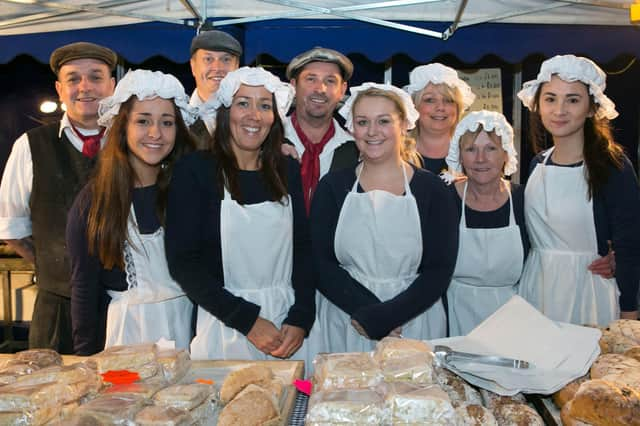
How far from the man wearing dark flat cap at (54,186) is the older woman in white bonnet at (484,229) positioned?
1.84 m

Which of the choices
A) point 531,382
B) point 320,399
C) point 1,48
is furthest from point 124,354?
point 1,48

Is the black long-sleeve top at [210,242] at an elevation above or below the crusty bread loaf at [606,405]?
above

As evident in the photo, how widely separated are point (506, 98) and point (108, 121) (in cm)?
378

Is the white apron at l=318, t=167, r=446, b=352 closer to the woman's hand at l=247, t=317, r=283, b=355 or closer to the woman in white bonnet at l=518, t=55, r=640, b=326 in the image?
the woman's hand at l=247, t=317, r=283, b=355

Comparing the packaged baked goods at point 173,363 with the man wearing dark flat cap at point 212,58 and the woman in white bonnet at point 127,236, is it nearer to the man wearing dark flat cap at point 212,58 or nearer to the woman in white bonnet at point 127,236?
the woman in white bonnet at point 127,236

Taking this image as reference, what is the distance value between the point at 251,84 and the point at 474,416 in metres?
1.62

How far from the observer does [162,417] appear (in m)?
1.30

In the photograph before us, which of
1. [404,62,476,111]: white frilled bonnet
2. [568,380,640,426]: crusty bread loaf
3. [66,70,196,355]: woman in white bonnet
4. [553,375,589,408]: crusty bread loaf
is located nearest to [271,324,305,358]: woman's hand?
[66,70,196,355]: woman in white bonnet

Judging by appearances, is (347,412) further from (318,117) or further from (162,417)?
(318,117)

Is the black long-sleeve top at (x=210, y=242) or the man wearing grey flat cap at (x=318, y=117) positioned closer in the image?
the black long-sleeve top at (x=210, y=242)

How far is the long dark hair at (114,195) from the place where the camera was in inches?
92.0

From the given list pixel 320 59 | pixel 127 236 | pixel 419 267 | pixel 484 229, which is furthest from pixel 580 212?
pixel 127 236

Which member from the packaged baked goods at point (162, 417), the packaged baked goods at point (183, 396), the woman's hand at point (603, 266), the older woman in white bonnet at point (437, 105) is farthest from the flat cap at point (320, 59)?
the packaged baked goods at point (162, 417)

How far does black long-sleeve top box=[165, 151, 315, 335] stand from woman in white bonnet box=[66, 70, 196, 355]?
13 centimetres
